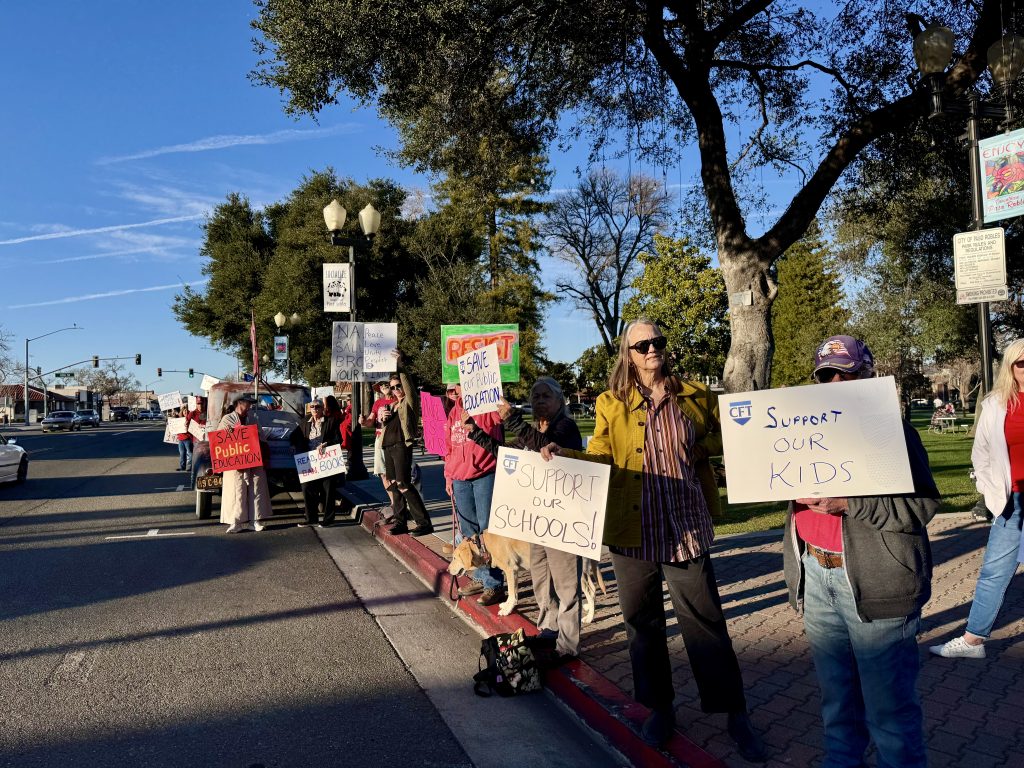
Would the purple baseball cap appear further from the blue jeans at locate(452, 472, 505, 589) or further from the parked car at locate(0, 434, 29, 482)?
the parked car at locate(0, 434, 29, 482)

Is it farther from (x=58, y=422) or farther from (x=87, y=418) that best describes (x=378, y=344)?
(x=87, y=418)

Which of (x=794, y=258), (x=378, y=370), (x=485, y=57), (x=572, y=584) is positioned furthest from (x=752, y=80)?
(x=794, y=258)

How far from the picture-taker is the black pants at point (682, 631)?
139 inches

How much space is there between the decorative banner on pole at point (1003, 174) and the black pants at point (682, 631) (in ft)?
23.8

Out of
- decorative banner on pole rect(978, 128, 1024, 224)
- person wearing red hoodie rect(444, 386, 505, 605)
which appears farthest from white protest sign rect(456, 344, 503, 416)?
Result: decorative banner on pole rect(978, 128, 1024, 224)

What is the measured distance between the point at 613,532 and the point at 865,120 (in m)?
7.71

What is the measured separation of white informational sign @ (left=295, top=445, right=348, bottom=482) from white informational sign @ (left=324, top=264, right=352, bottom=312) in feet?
10.2

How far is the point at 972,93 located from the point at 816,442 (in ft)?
26.5

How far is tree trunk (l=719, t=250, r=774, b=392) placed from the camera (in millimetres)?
8789

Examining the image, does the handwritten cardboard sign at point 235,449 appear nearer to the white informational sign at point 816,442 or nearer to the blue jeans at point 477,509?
the blue jeans at point 477,509

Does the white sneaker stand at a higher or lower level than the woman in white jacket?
lower

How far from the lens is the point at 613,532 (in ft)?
12.1

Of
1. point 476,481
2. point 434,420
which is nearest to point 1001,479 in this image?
point 476,481

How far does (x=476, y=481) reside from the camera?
6.30 m
